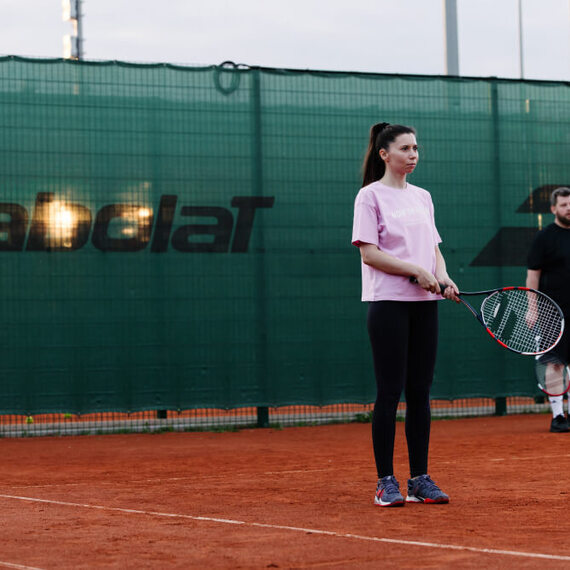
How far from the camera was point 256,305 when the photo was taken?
30.3 ft

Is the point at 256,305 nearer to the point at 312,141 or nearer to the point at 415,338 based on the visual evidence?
the point at 312,141

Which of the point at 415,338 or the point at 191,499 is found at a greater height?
the point at 415,338

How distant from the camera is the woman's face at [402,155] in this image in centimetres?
490

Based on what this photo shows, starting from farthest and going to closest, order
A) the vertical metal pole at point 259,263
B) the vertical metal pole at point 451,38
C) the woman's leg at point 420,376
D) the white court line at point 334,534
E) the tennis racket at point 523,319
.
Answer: the vertical metal pole at point 451,38 < the vertical metal pole at point 259,263 < the tennis racket at point 523,319 < the woman's leg at point 420,376 < the white court line at point 334,534

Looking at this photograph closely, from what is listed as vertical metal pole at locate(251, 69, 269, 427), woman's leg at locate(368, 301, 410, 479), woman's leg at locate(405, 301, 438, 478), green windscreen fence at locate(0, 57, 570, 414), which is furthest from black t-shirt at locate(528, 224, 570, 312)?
woman's leg at locate(368, 301, 410, 479)

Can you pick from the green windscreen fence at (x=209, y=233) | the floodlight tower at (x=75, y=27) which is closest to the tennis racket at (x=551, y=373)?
the green windscreen fence at (x=209, y=233)

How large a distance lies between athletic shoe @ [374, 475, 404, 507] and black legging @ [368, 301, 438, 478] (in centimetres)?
6

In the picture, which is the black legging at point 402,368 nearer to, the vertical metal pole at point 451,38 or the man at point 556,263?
the man at point 556,263

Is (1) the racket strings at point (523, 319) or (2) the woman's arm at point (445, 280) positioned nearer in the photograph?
(2) the woman's arm at point (445, 280)

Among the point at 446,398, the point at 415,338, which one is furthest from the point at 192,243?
the point at 415,338

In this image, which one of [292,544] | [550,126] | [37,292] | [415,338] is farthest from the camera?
[550,126]

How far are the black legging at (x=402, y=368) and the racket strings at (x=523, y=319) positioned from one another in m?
0.60

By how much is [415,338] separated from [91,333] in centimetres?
456

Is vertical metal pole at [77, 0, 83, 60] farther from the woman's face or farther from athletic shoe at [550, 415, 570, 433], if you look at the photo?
the woman's face
